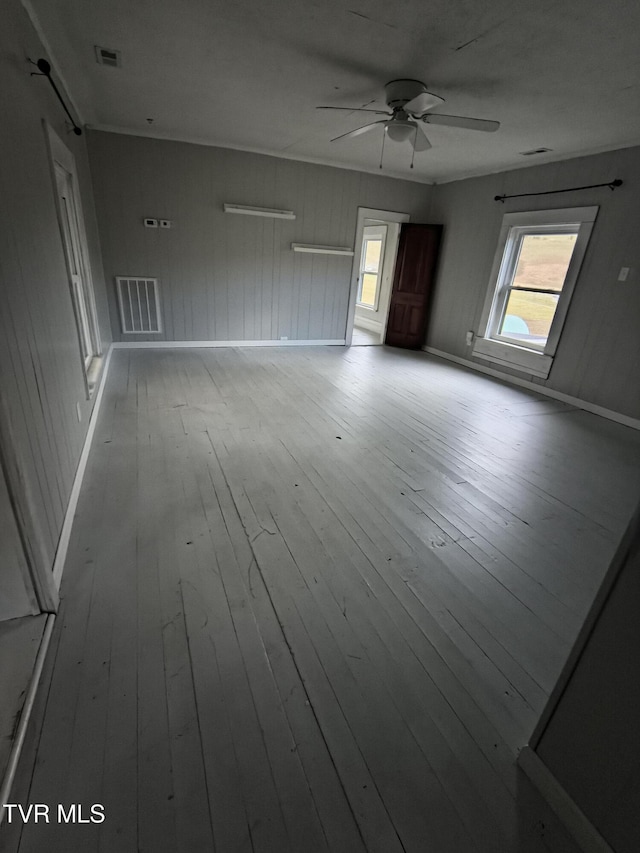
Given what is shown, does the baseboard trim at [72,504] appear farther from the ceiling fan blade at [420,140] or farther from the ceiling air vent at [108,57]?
the ceiling fan blade at [420,140]

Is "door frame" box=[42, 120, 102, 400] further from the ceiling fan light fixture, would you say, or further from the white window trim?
the white window trim

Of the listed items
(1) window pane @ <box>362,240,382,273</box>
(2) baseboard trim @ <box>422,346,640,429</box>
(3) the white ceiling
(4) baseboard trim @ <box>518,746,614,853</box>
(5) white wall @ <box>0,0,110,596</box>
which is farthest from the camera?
(1) window pane @ <box>362,240,382,273</box>

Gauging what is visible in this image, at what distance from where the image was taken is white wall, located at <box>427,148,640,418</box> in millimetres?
4027

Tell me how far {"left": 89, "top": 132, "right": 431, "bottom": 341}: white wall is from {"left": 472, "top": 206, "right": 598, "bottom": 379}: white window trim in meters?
1.87

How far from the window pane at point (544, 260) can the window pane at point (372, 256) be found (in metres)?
3.59

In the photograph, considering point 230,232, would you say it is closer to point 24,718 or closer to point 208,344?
point 208,344

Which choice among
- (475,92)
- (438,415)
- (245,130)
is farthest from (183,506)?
(245,130)

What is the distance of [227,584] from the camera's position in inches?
70.7

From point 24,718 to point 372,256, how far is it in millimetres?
8870

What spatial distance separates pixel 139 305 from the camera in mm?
5418

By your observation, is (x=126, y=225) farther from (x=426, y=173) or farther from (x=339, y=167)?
(x=426, y=173)

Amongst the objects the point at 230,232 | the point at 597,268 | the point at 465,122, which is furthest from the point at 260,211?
the point at 597,268

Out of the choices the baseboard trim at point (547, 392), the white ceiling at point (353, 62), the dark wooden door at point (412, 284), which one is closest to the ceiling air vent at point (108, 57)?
the white ceiling at point (353, 62)

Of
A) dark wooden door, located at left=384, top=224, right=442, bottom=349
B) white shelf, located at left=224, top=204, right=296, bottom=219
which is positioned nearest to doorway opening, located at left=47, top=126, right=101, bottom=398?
white shelf, located at left=224, top=204, right=296, bottom=219
